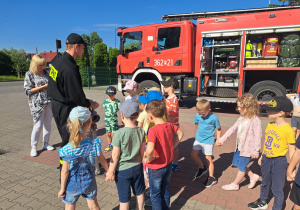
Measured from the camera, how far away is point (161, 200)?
224 centimetres

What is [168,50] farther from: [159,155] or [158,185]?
[158,185]

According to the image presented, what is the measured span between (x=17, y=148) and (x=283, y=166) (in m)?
5.09

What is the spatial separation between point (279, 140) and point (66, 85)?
2.54m

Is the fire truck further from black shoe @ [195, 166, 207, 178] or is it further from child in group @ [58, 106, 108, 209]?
child in group @ [58, 106, 108, 209]

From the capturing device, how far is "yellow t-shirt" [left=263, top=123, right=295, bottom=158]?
2.22 m

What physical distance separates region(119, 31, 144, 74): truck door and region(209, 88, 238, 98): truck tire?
3.09 meters

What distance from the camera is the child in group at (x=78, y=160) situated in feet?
6.17

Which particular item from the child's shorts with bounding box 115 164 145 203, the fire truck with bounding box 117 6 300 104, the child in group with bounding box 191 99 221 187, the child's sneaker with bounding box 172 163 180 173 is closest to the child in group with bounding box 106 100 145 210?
the child's shorts with bounding box 115 164 145 203

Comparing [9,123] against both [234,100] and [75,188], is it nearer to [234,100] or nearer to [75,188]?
[75,188]

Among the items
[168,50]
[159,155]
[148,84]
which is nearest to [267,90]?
[168,50]

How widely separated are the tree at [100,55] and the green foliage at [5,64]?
24.5 metres

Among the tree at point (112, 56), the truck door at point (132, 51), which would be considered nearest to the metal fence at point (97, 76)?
the tree at point (112, 56)

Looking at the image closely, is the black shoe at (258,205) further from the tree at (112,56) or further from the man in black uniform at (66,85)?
the tree at (112,56)

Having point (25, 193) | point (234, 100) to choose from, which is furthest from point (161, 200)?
point (234, 100)
